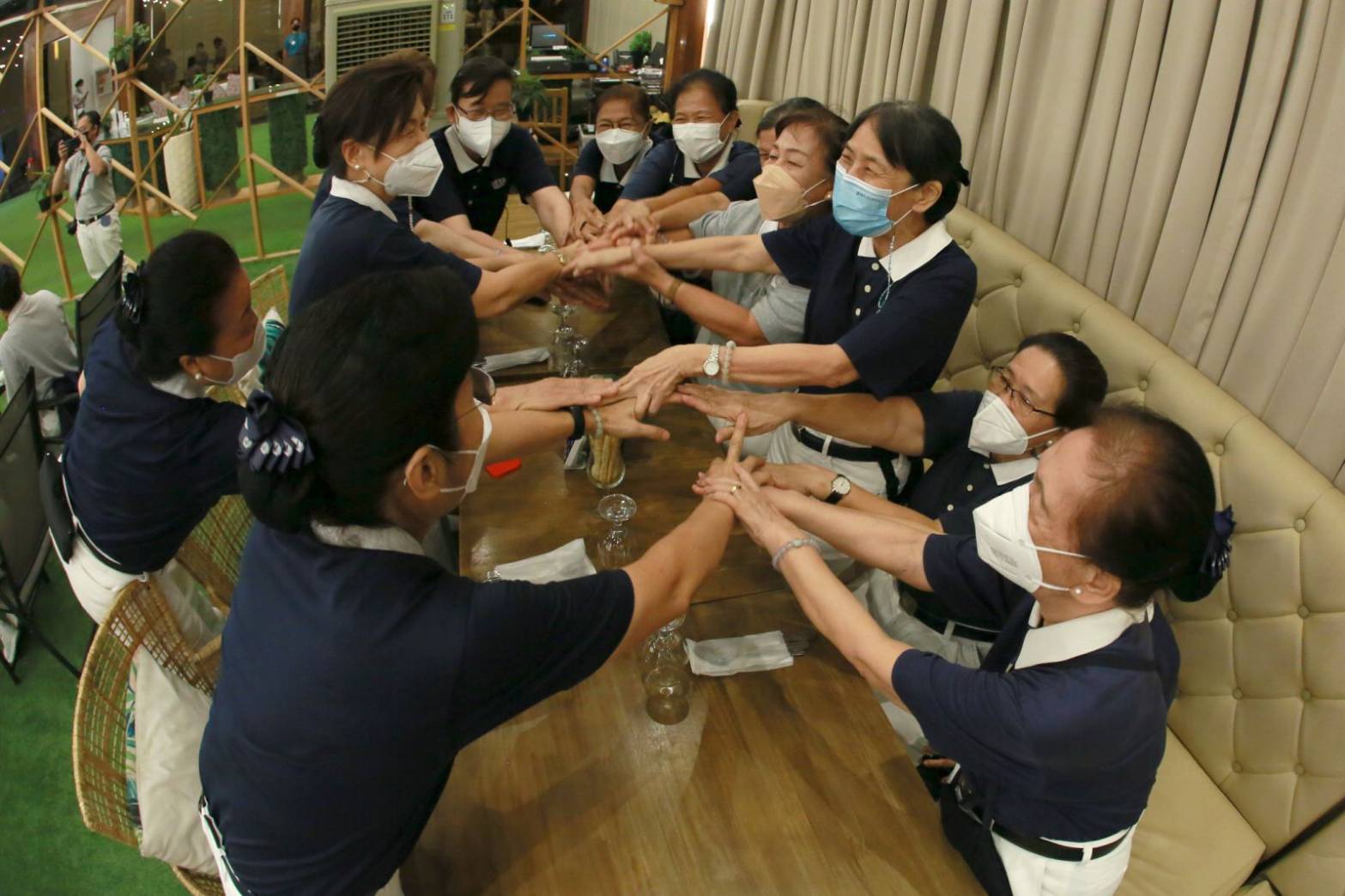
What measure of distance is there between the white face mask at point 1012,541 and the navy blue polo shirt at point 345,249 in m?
1.43

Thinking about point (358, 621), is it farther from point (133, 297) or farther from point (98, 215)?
point (98, 215)

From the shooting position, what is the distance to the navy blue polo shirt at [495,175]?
3.29 meters

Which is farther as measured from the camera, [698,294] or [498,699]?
[698,294]

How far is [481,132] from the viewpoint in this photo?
10.4 ft

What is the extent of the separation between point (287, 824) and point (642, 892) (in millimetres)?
522

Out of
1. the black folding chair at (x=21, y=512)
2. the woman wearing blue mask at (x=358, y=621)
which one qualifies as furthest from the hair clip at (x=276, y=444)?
the black folding chair at (x=21, y=512)

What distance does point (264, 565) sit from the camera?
1200 mm

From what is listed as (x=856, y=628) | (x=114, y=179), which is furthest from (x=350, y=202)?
(x=114, y=179)

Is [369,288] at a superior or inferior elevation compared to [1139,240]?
superior

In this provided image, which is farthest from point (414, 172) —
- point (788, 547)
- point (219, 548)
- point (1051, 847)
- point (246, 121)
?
point (246, 121)

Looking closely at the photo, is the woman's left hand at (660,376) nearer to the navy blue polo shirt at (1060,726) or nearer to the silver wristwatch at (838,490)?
the silver wristwatch at (838,490)

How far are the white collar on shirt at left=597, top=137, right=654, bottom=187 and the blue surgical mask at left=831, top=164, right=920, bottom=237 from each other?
169 centimetres

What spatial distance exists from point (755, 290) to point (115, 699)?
200 centimetres

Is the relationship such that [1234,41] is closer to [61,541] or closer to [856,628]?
[856,628]
